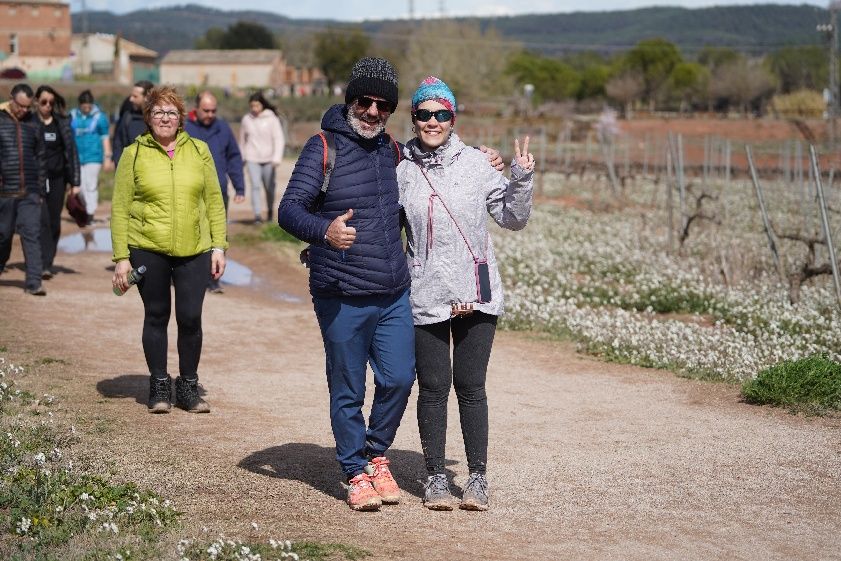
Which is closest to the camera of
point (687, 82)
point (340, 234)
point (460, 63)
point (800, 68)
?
point (340, 234)

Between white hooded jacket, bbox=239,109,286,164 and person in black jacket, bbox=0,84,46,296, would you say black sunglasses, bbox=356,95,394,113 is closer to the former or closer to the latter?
person in black jacket, bbox=0,84,46,296

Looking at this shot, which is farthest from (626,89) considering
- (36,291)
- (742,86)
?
(36,291)

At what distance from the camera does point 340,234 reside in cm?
614

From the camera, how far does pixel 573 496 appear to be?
709 cm

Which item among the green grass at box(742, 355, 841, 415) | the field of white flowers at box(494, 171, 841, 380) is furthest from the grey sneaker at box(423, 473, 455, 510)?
the field of white flowers at box(494, 171, 841, 380)

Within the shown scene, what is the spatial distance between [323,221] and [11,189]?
777 centimetres

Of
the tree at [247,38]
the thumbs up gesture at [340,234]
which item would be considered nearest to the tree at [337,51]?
the tree at [247,38]

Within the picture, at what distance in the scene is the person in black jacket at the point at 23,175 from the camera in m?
13.1

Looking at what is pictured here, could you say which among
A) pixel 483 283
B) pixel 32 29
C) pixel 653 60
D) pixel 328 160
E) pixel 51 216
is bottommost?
pixel 51 216

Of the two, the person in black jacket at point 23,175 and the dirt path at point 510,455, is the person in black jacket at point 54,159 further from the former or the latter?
the dirt path at point 510,455

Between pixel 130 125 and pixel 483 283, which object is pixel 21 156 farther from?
pixel 483 283

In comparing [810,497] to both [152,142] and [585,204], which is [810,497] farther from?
[585,204]

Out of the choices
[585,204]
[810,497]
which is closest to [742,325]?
[810,497]

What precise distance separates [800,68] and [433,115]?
14300 cm
